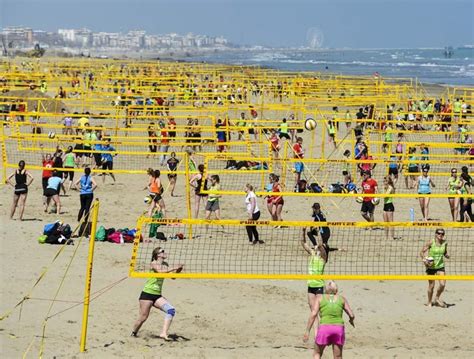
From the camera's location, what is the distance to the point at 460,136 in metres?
27.2

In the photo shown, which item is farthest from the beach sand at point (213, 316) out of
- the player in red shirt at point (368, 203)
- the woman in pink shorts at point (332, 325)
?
the player in red shirt at point (368, 203)

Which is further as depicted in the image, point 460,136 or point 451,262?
point 460,136

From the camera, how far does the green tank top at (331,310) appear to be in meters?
8.65

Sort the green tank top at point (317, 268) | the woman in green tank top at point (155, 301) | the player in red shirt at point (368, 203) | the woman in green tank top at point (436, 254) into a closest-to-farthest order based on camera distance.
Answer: the woman in green tank top at point (155, 301) < the green tank top at point (317, 268) < the woman in green tank top at point (436, 254) < the player in red shirt at point (368, 203)

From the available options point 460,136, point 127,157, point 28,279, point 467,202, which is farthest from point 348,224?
point 460,136

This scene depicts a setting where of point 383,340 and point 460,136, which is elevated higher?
point 460,136

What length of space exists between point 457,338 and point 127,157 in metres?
15.5

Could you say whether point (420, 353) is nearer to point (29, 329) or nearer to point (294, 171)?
point (29, 329)

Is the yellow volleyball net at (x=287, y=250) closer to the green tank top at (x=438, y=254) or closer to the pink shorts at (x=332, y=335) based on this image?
the green tank top at (x=438, y=254)

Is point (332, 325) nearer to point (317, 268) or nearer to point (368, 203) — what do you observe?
point (317, 268)

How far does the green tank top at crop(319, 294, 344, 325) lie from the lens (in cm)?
865

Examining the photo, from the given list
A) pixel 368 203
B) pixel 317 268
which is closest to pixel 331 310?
pixel 317 268

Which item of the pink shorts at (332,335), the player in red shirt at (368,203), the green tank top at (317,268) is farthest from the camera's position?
the player in red shirt at (368,203)

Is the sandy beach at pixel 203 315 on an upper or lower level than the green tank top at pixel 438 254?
lower
